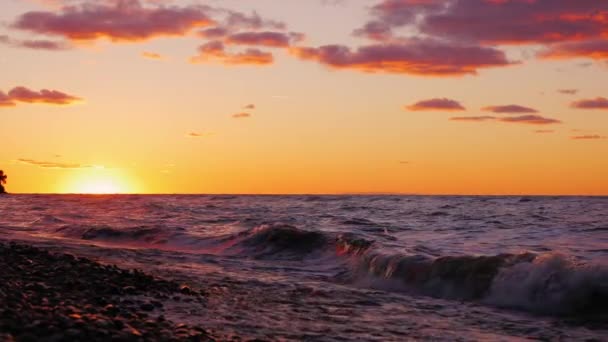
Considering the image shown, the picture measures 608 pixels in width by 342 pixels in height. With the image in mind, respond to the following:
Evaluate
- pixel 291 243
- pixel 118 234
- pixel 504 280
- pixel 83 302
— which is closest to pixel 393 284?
pixel 504 280

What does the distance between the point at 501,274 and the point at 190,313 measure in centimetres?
885

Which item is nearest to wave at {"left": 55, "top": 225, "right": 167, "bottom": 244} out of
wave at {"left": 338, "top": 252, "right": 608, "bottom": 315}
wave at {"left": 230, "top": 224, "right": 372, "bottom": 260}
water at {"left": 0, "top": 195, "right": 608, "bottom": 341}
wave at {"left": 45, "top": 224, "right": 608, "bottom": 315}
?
water at {"left": 0, "top": 195, "right": 608, "bottom": 341}

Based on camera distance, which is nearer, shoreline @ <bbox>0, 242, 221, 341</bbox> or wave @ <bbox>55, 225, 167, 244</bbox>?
shoreline @ <bbox>0, 242, 221, 341</bbox>

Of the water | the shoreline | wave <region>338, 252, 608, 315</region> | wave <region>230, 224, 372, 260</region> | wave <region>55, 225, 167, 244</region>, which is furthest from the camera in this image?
wave <region>55, 225, 167, 244</region>

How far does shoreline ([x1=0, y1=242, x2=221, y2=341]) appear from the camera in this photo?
7.67m

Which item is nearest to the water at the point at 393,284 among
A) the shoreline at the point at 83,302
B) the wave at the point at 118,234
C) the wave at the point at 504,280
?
the wave at the point at 504,280

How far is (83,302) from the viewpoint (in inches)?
399

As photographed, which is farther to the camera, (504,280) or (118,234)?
(118,234)

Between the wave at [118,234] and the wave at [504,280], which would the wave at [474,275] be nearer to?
the wave at [504,280]

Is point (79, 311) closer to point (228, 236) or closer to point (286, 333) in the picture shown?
point (286, 333)

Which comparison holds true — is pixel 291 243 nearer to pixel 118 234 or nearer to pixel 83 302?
pixel 118 234

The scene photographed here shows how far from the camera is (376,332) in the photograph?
33.6 feet

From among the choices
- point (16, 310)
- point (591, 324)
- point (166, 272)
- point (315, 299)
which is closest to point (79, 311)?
point (16, 310)

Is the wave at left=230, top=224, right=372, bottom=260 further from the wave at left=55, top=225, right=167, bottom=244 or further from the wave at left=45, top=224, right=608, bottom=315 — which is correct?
the wave at left=55, top=225, right=167, bottom=244
